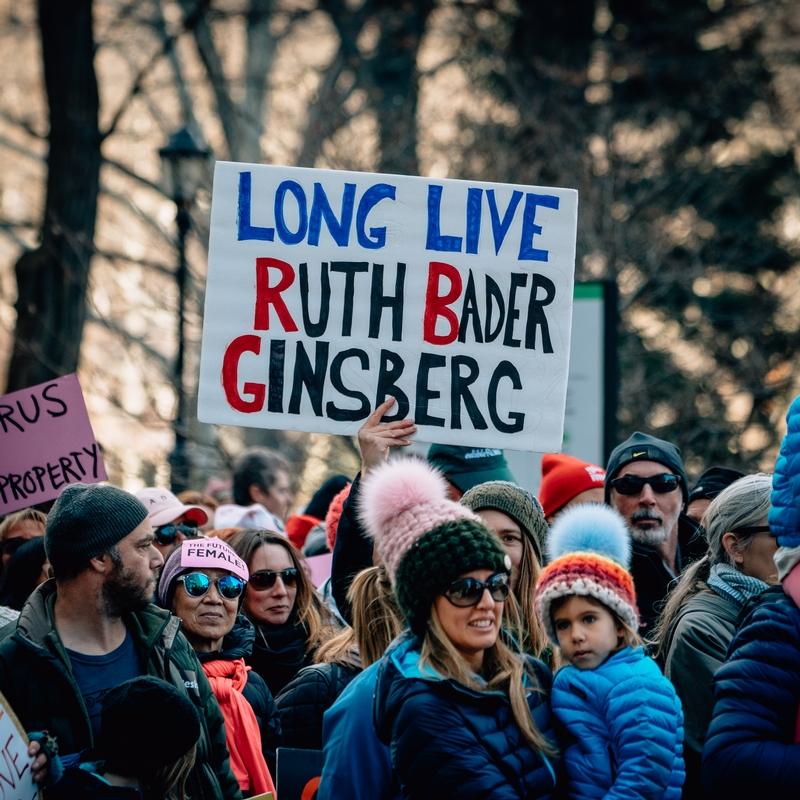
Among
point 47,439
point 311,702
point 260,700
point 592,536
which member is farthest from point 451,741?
point 47,439

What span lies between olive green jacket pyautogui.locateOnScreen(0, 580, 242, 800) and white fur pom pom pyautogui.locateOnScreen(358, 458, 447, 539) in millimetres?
847

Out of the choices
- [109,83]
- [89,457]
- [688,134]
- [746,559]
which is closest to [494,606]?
[746,559]

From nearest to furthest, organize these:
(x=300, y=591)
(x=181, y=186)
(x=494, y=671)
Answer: (x=494, y=671) < (x=300, y=591) < (x=181, y=186)

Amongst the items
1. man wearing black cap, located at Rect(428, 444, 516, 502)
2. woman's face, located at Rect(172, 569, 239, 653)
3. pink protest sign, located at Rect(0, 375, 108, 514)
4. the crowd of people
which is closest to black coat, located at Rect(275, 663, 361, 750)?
the crowd of people

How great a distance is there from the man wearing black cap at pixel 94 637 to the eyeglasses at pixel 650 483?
2.06 meters

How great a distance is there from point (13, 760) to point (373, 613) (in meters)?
1.10

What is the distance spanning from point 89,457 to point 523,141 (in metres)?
8.69

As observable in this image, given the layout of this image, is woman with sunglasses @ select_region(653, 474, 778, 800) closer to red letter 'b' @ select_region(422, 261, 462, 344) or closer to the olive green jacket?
red letter 'b' @ select_region(422, 261, 462, 344)

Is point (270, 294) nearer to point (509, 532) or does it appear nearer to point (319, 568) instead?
point (509, 532)

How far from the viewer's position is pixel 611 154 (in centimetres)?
1309

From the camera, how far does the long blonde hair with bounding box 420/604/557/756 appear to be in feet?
9.95

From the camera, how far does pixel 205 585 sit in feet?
14.7

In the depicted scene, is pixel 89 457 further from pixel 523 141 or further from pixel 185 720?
pixel 523 141

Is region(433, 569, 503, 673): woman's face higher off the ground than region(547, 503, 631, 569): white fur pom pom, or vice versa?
region(547, 503, 631, 569): white fur pom pom
